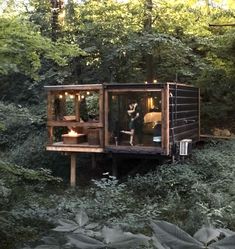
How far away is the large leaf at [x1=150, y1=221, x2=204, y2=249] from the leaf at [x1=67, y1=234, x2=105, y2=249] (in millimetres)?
141

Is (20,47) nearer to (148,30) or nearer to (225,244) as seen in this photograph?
(225,244)

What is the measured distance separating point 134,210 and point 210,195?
1.34 meters

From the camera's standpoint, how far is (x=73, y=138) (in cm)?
1112

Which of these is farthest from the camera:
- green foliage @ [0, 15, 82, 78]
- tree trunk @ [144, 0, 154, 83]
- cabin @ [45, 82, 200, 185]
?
tree trunk @ [144, 0, 154, 83]

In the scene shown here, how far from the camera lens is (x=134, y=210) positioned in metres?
7.50

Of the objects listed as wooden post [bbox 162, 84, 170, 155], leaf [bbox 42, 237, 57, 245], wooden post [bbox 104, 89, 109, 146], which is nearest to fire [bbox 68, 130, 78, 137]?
wooden post [bbox 104, 89, 109, 146]

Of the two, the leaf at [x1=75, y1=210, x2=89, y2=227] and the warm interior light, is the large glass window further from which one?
the leaf at [x1=75, y1=210, x2=89, y2=227]

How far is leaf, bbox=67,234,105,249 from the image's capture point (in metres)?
1.02

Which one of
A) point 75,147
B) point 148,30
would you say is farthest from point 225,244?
point 148,30

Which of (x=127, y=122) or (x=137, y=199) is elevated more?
(x=127, y=122)

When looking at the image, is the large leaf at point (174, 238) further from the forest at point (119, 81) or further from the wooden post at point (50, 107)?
the wooden post at point (50, 107)

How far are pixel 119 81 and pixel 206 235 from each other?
44.0 ft

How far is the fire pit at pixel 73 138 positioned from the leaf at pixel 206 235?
10.1 meters

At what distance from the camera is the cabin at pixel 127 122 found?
10.2 m
